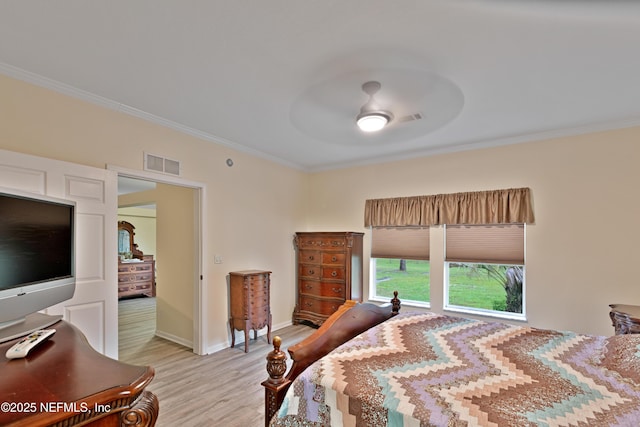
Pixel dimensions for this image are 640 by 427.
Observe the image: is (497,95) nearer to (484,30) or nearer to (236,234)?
(484,30)

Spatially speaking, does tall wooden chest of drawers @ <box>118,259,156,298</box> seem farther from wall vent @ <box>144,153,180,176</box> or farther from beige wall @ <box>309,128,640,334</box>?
beige wall @ <box>309,128,640,334</box>

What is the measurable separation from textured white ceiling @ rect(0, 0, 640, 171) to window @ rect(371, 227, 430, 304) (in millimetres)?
1739

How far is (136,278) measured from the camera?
295 inches

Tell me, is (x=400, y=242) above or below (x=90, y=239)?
below

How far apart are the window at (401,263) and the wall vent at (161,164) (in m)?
2.93

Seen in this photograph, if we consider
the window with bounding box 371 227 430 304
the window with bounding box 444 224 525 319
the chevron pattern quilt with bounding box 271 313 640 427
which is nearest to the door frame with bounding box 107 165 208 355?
the chevron pattern quilt with bounding box 271 313 640 427

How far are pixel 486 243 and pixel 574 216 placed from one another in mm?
932

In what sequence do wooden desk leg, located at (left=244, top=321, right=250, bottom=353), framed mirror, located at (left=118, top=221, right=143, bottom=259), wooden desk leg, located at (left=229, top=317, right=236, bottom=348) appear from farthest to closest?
1. framed mirror, located at (left=118, top=221, right=143, bottom=259)
2. wooden desk leg, located at (left=229, top=317, right=236, bottom=348)
3. wooden desk leg, located at (left=244, top=321, right=250, bottom=353)

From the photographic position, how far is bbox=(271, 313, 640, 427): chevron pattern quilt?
1.28 m

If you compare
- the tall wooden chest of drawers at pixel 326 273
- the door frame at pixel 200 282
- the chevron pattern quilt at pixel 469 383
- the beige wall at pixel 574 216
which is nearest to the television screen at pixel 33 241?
the chevron pattern quilt at pixel 469 383

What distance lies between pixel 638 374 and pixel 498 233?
7.74 feet

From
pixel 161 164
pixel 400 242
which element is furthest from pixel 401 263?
pixel 161 164

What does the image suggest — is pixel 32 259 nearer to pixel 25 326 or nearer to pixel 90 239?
pixel 25 326

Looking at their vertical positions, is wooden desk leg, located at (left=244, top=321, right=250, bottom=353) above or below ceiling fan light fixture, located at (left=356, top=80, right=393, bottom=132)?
below
